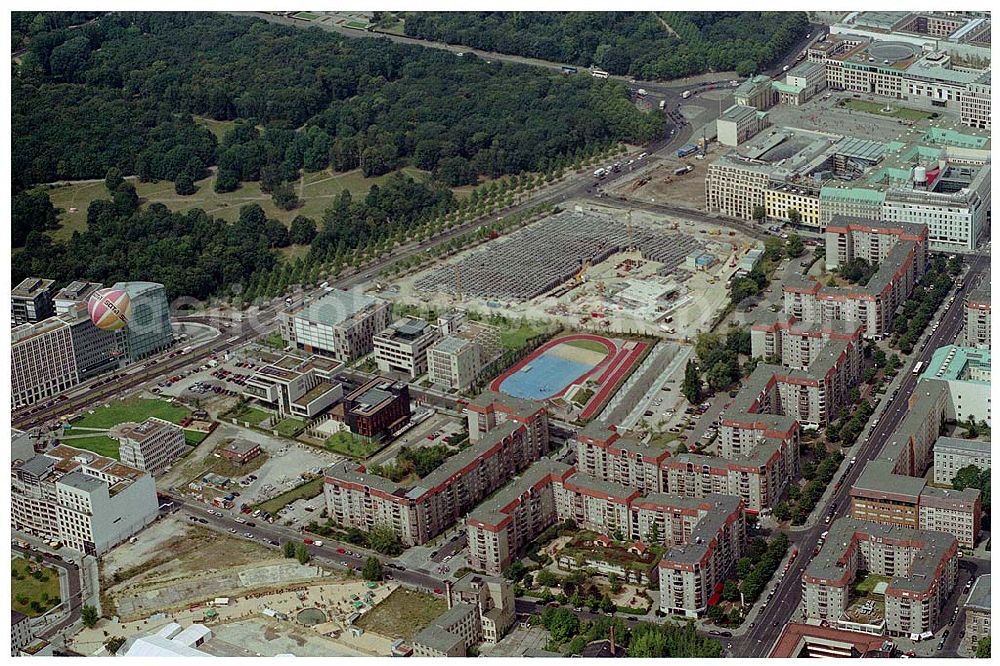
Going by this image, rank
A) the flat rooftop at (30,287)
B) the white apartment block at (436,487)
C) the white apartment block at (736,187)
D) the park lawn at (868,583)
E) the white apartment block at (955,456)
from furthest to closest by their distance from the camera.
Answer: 1. the white apartment block at (736,187)
2. the flat rooftop at (30,287)
3. the white apartment block at (955,456)
4. the white apartment block at (436,487)
5. the park lawn at (868,583)

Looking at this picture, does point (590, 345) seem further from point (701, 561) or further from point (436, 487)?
point (701, 561)

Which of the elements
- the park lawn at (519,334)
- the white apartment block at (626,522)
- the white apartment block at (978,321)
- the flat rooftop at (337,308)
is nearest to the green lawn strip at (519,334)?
the park lawn at (519,334)

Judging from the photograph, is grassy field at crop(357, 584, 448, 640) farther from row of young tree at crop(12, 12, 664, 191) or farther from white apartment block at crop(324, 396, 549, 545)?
row of young tree at crop(12, 12, 664, 191)

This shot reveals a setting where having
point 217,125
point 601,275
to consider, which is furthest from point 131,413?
point 217,125

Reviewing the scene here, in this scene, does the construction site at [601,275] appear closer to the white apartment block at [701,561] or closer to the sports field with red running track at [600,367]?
the sports field with red running track at [600,367]

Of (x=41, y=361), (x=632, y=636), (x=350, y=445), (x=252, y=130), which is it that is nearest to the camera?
(x=632, y=636)

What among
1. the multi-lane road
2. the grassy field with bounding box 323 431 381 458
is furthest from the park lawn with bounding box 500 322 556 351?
the multi-lane road
